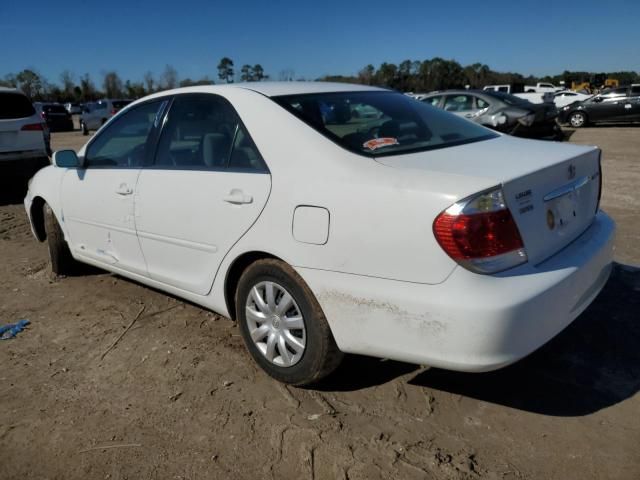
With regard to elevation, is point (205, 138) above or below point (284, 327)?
above

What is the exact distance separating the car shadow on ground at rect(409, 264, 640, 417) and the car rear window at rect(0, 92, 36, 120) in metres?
8.37

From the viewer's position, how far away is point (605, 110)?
774 inches

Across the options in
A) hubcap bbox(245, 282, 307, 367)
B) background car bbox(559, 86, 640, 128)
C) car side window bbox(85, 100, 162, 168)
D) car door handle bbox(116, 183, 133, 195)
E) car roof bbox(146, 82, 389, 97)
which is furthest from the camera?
background car bbox(559, 86, 640, 128)

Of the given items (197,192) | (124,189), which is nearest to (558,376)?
(197,192)

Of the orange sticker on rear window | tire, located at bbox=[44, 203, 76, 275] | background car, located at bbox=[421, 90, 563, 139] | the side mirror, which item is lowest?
tire, located at bbox=[44, 203, 76, 275]

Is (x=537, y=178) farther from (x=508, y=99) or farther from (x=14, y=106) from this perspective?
(x=508, y=99)

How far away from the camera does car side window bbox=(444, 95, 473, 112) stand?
41.3 ft

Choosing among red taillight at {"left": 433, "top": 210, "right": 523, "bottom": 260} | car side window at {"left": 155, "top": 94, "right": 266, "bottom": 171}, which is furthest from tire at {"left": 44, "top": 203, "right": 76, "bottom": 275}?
red taillight at {"left": 433, "top": 210, "right": 523, "bottom": 260}

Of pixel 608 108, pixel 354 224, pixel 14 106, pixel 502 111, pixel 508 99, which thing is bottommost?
pixel 608 108

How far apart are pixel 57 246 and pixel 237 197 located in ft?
8.59

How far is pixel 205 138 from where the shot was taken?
10.6 ft

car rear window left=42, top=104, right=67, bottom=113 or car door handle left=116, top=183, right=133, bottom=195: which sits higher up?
car rear window left=42, top=104, right=67, bottom=113

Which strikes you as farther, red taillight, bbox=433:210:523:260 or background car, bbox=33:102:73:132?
background car, bbox=33:102:73:132

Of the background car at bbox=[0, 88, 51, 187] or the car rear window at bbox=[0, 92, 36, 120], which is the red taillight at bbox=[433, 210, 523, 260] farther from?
the car rear window at bbox=[0, 92, 36, 120]
